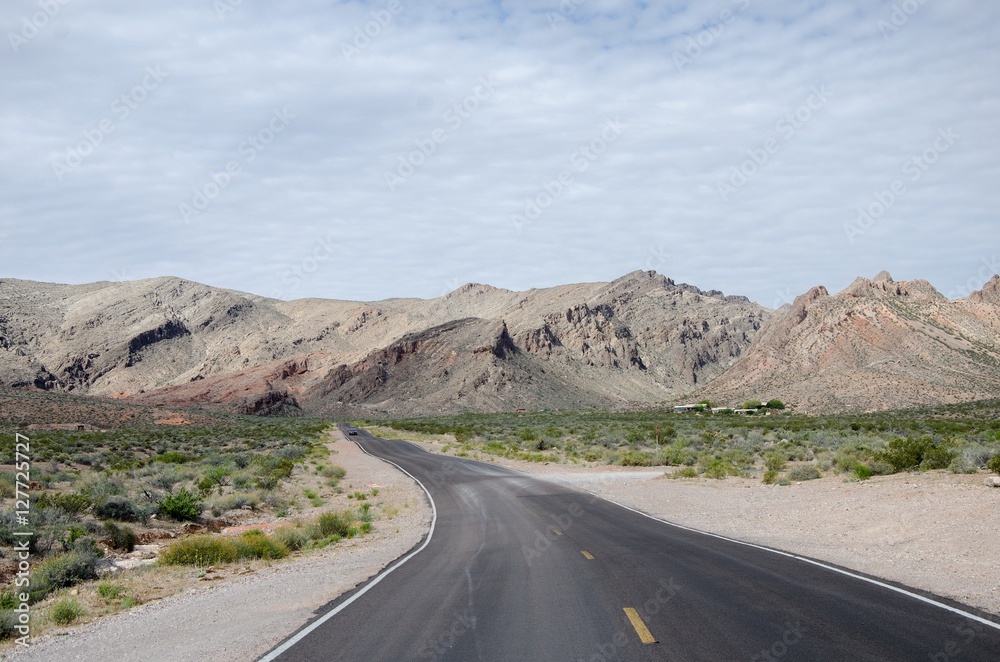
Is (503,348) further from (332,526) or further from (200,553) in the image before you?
(200,553)

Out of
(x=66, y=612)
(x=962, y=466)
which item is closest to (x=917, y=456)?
(x=962, y=466)

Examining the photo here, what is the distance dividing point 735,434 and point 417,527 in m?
35.9

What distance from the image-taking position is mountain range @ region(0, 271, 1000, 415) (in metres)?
79.5

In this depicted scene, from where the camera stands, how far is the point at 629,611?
8.57 metres

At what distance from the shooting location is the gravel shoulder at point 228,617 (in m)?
8.05

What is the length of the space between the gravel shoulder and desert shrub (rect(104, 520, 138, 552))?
16.0ft

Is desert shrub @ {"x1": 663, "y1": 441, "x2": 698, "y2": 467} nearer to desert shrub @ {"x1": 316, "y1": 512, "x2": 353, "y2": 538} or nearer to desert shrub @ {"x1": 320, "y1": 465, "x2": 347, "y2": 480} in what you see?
desert shrub @ {"x1": 320, "y1": 465, "x2": 347, "y2": 480}

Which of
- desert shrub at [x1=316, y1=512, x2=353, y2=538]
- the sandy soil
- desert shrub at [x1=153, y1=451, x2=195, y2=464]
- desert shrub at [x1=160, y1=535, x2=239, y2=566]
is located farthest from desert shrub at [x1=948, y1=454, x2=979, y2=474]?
desert shrub at [x1=153, y1=451, x2=195, y2=464]

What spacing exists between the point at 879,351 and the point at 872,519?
7105 cm

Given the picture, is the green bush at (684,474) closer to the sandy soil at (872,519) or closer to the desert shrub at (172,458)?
the sandy soil at (872,519)

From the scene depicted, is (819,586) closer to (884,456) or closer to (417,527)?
(417,527)

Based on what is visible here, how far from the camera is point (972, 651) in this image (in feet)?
22.1

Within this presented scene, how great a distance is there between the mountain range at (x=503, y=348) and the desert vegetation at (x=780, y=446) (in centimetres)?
1950

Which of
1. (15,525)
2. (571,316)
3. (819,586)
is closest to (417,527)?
(15,525)
